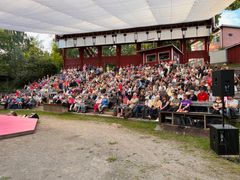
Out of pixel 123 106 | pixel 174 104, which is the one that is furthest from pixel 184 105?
Answer: pixel 123 106

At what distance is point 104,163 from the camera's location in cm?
474

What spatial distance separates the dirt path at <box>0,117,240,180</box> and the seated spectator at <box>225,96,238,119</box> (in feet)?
9.21

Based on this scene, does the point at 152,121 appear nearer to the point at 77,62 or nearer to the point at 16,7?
the point at 16,7

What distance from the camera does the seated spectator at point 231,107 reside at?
26.0 ft

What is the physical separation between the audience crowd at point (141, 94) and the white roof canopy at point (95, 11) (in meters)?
3.14

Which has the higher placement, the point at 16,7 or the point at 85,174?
the point at 16,7

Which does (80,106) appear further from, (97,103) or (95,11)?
(95,11)

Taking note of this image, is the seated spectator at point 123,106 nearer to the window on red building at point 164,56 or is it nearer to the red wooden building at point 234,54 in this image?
the window on red building at point 164,56

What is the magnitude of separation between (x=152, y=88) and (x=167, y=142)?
19.9 ft

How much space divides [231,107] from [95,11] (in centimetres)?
631

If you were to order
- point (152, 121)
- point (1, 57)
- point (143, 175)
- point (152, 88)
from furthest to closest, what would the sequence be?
point (1, 57), point (152, 88), point (152, 121), point (143, 175)

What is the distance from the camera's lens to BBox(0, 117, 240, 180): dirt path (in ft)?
13.6

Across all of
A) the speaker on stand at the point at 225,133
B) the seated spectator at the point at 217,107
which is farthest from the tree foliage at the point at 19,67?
the speaker on stand at the point at 225,133

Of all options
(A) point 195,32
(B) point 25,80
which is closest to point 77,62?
(B) point 25,80
